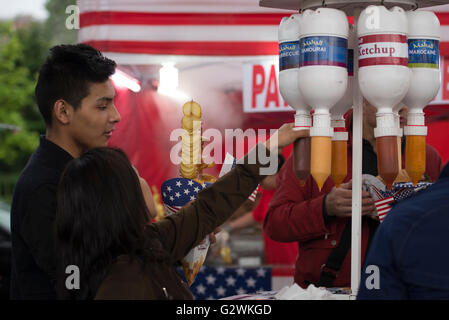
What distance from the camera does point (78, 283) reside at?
1.48 m

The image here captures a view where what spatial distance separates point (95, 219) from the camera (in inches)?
57.5

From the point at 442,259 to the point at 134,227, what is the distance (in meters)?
0.74

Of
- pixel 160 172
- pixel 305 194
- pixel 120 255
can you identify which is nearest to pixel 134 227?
pixel 120 255

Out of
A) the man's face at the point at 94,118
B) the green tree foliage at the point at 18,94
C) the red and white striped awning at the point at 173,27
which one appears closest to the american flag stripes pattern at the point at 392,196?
the man's face at the point at 94,118

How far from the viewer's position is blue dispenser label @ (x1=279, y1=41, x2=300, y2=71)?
179 centimetres

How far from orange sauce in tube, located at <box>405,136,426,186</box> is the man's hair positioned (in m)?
1.00

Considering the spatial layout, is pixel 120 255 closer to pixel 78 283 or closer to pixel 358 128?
pixel 78 283

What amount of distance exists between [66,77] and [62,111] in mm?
109

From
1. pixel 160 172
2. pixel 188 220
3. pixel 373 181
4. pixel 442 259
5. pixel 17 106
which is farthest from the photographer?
pixel 17 106

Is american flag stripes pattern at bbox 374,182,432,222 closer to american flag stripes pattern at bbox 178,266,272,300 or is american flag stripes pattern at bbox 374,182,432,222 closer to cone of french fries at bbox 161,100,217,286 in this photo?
cone of french fries at bbox 161,100,217,286

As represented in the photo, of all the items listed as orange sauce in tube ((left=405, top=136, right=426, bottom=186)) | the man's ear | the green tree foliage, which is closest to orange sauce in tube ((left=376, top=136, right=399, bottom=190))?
orange sauce in tube ((left=405, top=136, right=426, bottom=186))

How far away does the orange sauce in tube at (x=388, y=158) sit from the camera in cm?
167

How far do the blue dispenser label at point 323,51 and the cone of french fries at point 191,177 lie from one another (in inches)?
21.3

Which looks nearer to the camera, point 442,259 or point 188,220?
point 442,259
